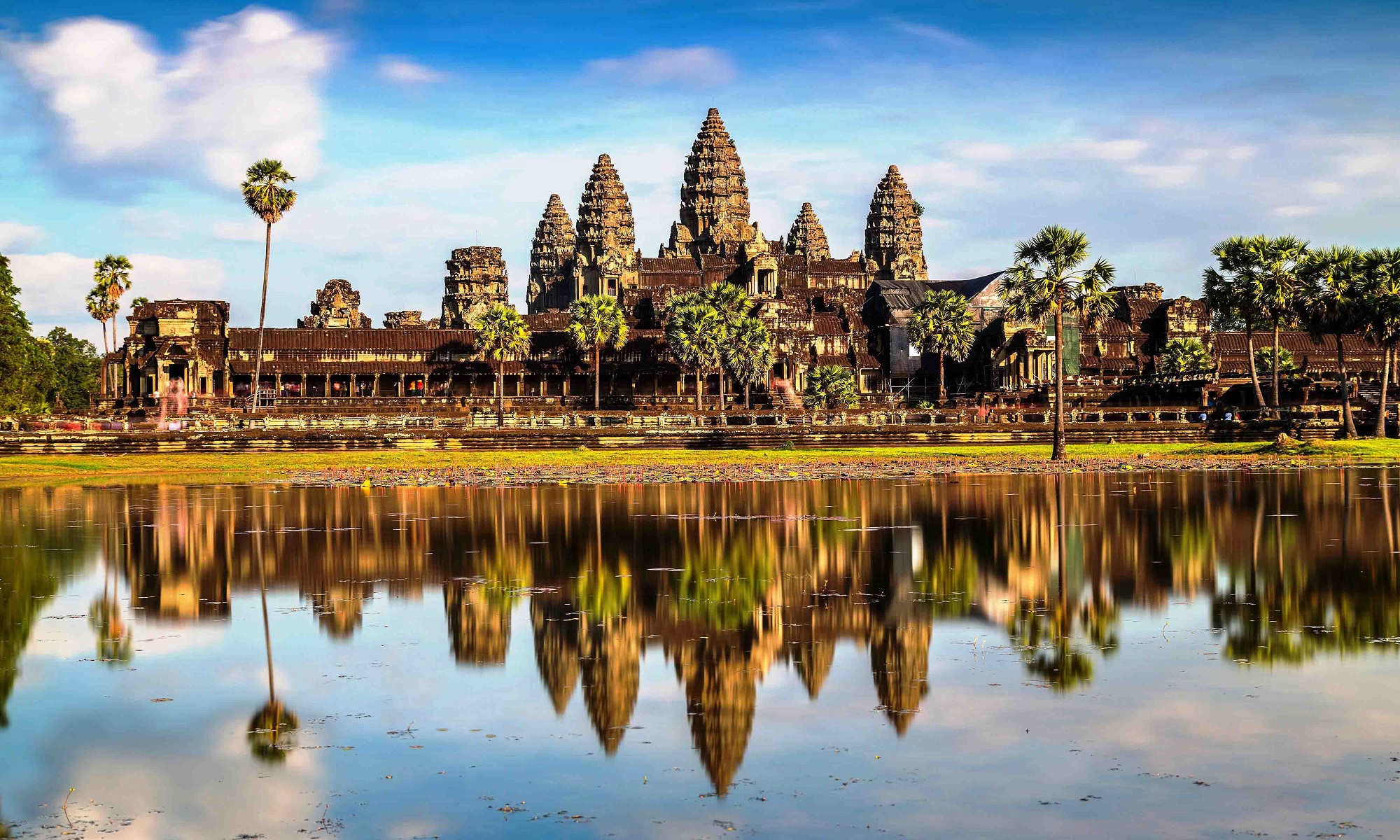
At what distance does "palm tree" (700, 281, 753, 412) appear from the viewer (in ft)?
352

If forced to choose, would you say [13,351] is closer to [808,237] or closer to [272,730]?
[272,730]

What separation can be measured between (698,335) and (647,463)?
4808cm

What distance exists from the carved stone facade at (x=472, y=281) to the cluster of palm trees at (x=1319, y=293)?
8235cm

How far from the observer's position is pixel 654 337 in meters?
129

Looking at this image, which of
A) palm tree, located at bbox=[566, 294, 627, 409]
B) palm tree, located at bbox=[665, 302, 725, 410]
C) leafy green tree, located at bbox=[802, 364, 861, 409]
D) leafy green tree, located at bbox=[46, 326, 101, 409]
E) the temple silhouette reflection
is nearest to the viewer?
the temple silhouette reflection

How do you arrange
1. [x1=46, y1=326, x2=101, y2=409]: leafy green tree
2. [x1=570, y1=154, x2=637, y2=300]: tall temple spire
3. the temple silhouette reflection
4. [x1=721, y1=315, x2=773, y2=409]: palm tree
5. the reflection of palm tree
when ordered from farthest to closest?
[x1=570, y1=154, x2=637, y2=300]: tall temple spire
[x1=46, y1=326, x2=101, y2=409]: leafy green tree
[x1=721, y1=315, x2=773, y2=409]: palm tree
the temple silhouette reflection
the reflection of palm tree

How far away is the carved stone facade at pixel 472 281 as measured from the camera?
494 feet

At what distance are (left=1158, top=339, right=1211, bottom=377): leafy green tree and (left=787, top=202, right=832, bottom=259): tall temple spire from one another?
69026 mm

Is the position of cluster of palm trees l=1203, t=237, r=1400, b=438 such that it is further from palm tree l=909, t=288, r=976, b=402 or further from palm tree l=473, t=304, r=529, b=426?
palm tree l=473, t=304, r=529, b=426

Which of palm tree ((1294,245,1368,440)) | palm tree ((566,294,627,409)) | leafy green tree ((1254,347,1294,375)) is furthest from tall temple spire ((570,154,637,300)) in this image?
palm tree ((1294,245,1368,440))

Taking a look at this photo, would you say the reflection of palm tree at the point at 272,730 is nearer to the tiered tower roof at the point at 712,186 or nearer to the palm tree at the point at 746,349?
the palm tree at the point at 746,349

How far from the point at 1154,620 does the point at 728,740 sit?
7638 millimetres

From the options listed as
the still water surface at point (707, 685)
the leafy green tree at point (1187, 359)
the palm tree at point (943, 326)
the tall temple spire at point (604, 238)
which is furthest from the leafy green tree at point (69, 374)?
the still water surface at point (707, 685)

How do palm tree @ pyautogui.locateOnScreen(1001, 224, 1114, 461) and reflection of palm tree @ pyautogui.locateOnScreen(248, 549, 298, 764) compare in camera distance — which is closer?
reflection of palm tree @ pyautogui.locateOnScreen(248, 549, 298, 764)
